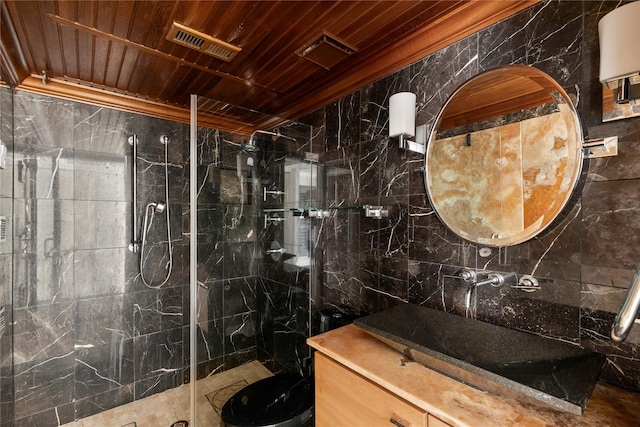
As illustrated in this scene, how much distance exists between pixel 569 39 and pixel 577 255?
32.5 inches

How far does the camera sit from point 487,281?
1.22 meters

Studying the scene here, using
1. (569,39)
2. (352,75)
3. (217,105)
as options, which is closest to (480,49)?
(569,39)

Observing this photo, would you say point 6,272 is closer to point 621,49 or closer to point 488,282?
point 488,282

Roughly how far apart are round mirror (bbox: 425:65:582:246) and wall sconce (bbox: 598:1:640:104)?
15cm

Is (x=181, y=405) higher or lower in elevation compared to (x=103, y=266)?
lower

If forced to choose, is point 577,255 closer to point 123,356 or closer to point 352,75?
point 352,75

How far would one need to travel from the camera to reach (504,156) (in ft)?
4.10

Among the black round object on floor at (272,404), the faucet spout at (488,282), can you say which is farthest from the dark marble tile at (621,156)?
the black round object on floor at (272,404)

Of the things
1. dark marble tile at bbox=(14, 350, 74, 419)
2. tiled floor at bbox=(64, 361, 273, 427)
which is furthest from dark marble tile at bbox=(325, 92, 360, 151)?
dark marble tile at bbox=(14, 350, 74, 419)

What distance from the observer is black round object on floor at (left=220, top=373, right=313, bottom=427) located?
4.72 feet

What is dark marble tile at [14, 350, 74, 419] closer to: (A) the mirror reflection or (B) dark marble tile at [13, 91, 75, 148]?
(B) dark marble tile at [13, 91, 75, 148]

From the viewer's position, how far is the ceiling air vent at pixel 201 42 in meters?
1.44

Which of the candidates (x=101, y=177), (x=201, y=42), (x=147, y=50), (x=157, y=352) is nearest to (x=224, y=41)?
(x=201, y=42)

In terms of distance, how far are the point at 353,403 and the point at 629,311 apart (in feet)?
3.09
